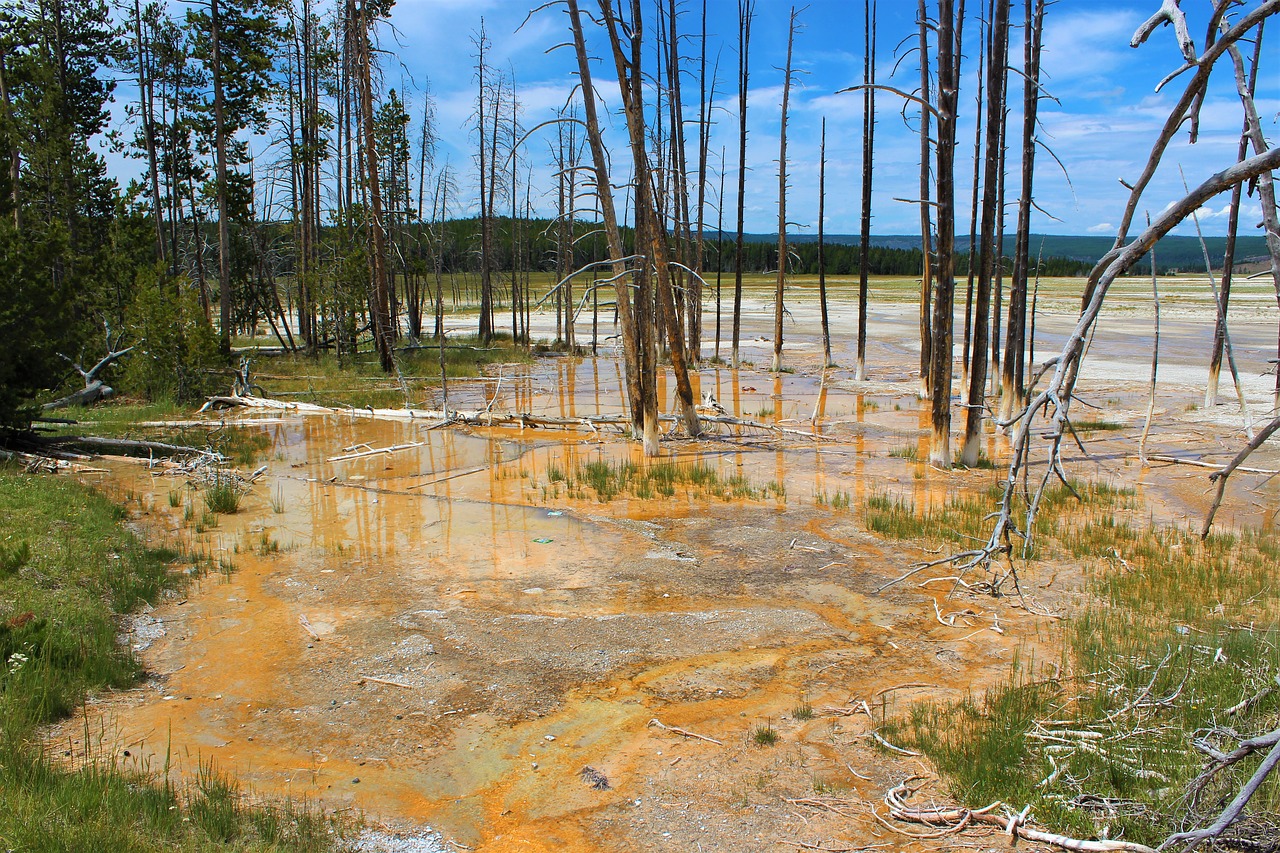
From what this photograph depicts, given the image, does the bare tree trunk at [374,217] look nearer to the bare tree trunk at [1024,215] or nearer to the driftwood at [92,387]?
the driftwood at [92,387]

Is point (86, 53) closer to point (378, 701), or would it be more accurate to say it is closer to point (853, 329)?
point (378, 701)

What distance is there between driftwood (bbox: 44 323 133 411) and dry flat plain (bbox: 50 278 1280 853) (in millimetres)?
4439

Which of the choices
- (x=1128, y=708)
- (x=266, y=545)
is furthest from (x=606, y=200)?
(x=1128, y=708)

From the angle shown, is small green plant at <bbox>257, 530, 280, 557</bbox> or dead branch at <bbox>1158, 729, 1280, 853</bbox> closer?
dead branch at <bbox>1158, 729, 1280, 853</bbox>

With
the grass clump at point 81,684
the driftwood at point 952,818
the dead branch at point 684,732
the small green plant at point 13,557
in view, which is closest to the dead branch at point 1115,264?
the driftwood at point 952,818

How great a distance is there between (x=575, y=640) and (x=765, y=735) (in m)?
→ 2.04

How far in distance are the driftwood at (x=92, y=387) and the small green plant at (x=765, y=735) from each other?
14.6m

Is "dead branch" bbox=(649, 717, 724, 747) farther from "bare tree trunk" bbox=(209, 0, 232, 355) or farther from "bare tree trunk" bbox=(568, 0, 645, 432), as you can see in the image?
"bare tree trunk" bbox=(209, 0, 232, 355)

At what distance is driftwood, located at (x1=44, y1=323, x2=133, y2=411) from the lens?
15.6 m

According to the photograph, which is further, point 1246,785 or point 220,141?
point 220,141

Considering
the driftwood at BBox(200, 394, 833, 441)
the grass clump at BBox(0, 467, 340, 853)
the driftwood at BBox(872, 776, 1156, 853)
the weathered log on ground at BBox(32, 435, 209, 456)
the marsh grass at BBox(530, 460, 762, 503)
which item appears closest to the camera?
the grass clump at BBox(0, 467, 340, 853)

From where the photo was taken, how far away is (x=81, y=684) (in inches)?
218

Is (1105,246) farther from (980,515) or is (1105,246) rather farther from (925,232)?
(980,515)

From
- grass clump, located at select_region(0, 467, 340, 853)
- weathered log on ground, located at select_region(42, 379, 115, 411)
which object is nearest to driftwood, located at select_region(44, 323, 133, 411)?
weathered log on ground, located at select_region(42, 379, 115, 411)
